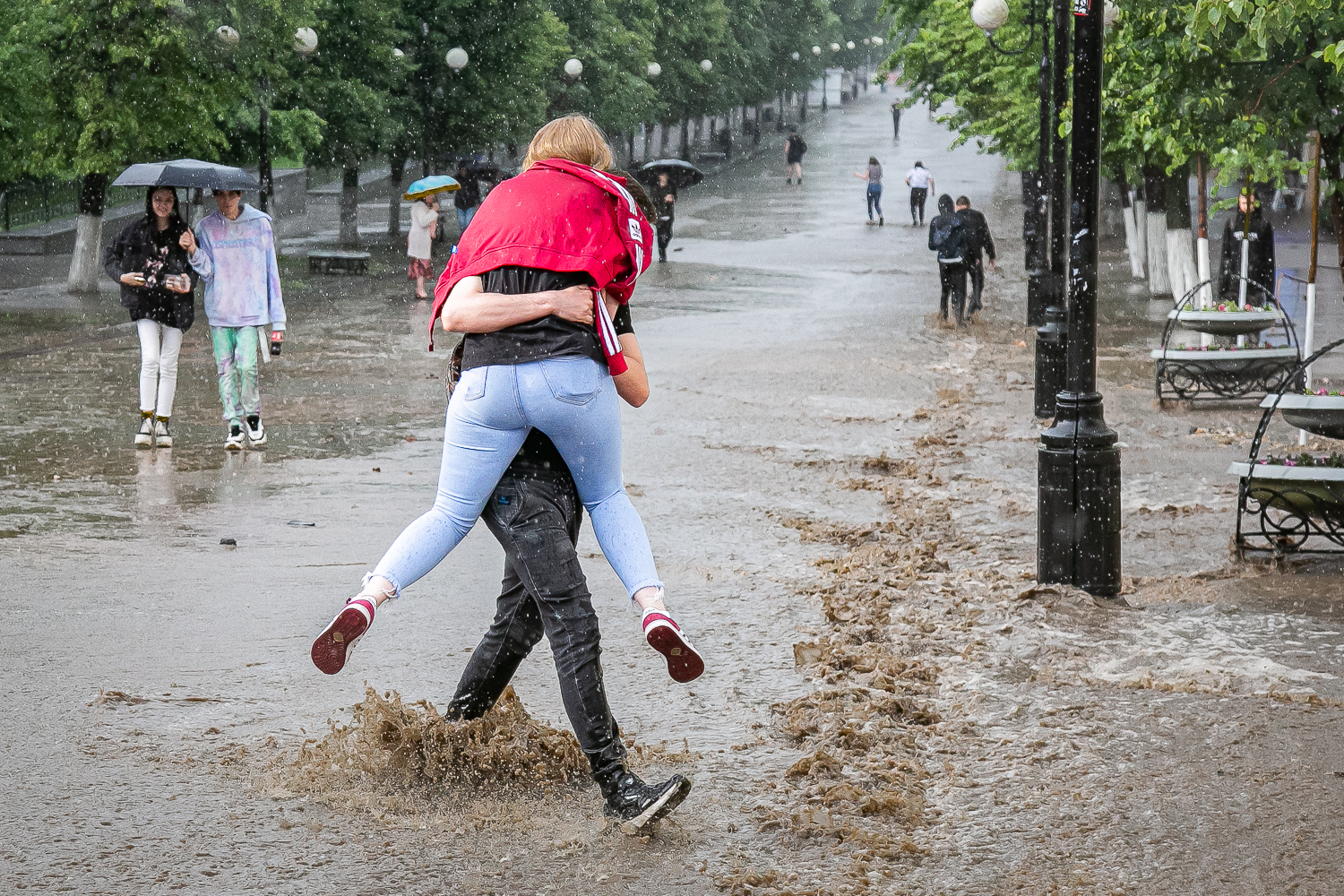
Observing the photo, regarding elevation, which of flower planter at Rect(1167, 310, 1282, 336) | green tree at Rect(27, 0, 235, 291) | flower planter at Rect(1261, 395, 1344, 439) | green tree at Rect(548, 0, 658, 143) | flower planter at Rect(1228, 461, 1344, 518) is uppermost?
green tree at Rect(548, 0, 658, 143)

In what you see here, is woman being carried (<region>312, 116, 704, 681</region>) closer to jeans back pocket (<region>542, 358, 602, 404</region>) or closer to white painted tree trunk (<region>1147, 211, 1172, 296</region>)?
jeans back pocket (<region>542, 358, 602, 404</region>)

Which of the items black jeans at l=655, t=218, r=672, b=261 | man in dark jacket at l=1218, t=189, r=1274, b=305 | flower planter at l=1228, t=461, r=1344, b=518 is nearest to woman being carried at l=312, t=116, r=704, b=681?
flower planter at l=1228, t=461, r=1344, b=518

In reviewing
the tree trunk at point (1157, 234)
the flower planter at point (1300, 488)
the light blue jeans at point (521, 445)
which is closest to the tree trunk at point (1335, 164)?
the flower planter at point (1300, 488)

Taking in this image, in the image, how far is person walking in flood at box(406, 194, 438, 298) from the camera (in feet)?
79.5

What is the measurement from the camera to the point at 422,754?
482 centimetres

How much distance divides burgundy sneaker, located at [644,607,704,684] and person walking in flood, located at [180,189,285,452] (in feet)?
23.5

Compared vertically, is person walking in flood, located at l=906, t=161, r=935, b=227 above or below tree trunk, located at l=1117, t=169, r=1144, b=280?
above

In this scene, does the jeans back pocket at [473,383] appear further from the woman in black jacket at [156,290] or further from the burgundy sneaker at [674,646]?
the woman in black jacket at [156,290]

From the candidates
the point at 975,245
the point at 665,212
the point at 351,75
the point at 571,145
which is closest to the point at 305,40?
the point at 351,75

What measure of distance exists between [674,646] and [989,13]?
1805cm

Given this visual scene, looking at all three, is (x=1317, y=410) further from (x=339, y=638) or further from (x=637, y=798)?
(x=339, y=638)

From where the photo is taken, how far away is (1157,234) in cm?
2545

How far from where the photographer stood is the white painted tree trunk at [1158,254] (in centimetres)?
2503

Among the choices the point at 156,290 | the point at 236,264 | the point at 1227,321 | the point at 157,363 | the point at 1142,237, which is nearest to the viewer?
the point at 236,264
